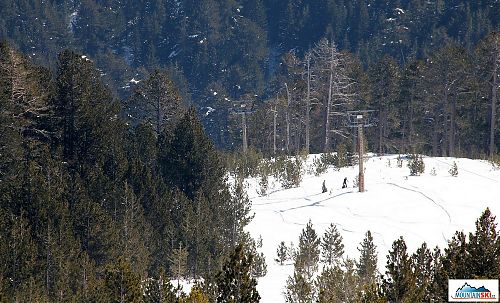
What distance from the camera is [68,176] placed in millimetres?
26938

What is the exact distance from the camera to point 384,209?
3362 cm

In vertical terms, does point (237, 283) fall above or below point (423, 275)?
above

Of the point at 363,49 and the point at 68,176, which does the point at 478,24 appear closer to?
the point at 363,49

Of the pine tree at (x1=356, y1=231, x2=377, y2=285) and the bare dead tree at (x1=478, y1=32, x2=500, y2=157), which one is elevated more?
the bare dead tree at (x1=478, y1=32, x2=500, y2=157)

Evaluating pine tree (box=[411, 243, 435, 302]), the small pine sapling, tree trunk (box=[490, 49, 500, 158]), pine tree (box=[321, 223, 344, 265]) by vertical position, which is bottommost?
the small pine sapling

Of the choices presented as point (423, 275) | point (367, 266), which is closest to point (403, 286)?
point (423, 275)

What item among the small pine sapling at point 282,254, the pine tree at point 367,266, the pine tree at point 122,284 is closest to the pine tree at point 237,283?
the pine tree at point 122,284

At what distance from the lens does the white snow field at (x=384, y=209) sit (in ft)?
99.5

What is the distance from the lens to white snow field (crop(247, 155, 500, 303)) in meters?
30.3

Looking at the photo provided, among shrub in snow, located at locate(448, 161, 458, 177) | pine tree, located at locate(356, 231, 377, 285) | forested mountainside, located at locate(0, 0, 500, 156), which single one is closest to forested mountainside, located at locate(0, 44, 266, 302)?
pine tree, located at locate(356, 231, 377, 285)

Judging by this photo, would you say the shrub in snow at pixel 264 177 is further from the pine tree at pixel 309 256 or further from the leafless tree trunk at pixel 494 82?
the leafless tree trunk at pixel 494 82

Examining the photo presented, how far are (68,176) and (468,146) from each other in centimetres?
4465

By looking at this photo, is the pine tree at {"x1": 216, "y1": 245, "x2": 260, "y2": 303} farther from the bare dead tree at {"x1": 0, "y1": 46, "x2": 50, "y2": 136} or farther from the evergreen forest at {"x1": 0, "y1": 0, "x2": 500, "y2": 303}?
the bare dead tree at {"x1": 0, "y1": 46, "x2": 50, "y2": 136}

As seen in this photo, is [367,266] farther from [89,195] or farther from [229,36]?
[229,36]
